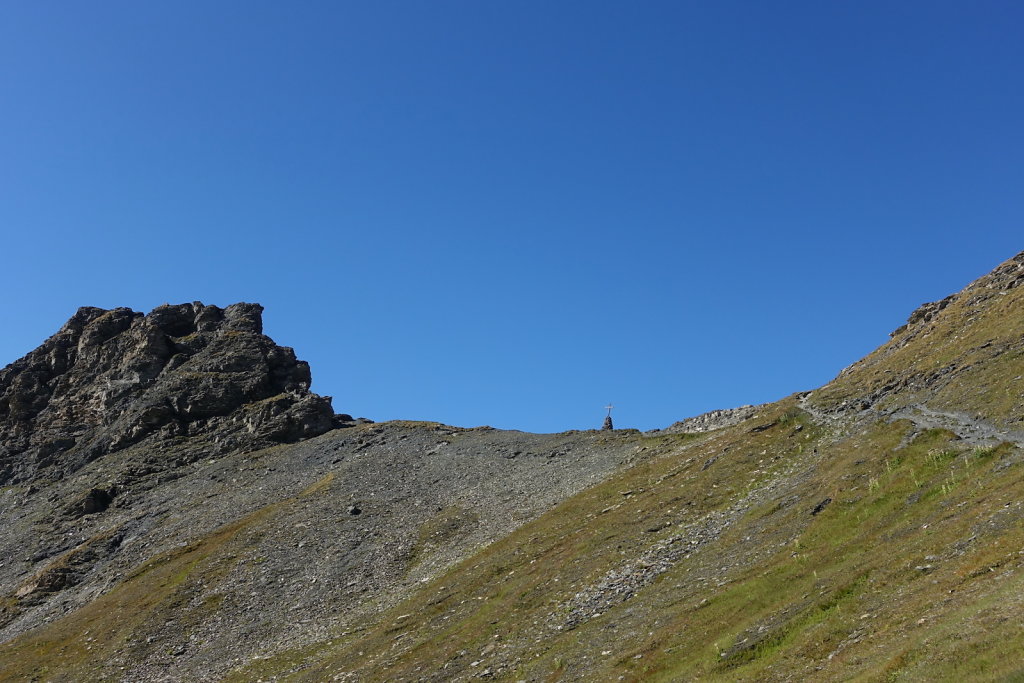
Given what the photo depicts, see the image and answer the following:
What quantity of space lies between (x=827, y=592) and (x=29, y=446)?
152789 mm

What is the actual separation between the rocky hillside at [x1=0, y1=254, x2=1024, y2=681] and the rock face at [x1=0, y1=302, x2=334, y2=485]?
4.84ft

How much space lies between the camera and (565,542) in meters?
61.4

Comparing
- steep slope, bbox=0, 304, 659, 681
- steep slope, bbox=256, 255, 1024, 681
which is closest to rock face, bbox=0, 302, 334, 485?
steep slope, bbox=0, 304, 659, 681

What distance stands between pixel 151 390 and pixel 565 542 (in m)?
117

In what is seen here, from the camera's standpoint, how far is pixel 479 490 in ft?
305

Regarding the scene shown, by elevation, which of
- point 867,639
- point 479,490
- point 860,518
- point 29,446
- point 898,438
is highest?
point 29,446

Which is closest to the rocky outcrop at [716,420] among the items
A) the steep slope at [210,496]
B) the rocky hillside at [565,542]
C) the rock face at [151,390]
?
the rocky hillside at [565,542]

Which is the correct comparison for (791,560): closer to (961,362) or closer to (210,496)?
(961,362)

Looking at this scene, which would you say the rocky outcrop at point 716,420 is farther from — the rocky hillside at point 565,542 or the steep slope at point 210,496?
the steep slope at point 210,496

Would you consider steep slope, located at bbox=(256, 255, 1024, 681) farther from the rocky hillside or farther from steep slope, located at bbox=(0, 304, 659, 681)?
steep slope, located at bbox=(0, 304, 659, 681)

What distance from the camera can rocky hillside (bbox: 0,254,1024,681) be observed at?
100ft

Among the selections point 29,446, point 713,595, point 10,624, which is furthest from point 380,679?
point 29,446

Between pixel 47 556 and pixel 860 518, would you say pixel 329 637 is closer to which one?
pixel 860 518

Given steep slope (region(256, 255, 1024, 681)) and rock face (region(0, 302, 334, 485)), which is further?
rock face (region(0, 302, 334, 485))
